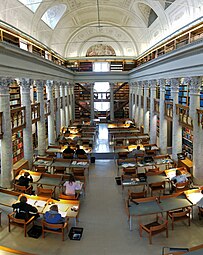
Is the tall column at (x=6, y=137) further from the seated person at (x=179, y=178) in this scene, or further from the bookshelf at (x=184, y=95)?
the bookshelf at (x=184, y=95)

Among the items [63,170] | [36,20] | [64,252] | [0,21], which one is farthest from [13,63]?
[64,252]

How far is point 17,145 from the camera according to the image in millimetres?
14203

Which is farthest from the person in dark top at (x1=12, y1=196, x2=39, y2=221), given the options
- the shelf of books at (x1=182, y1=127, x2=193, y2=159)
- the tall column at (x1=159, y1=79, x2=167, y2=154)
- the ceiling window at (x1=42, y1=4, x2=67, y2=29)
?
the ceiling window at (x1=42, y1=4, x2=67, y2=29)

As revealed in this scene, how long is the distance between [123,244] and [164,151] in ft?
29.8

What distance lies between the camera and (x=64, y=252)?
6812mm

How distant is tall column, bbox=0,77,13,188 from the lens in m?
10.6

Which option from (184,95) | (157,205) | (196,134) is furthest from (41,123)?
(157,205)

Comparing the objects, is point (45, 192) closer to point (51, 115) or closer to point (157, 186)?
point (157, 186)

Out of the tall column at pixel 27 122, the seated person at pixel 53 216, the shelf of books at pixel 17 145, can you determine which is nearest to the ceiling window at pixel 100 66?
the shelf of books at pixel 17 145

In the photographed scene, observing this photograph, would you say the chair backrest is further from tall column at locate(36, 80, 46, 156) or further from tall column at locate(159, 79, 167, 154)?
tall column at locate(159, 79, 167, 154)

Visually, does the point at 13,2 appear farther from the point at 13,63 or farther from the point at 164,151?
the point at 164,151

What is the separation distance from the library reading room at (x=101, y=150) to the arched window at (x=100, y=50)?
2579mm

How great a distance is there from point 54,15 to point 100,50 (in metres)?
11.1

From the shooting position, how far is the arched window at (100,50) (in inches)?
1144
